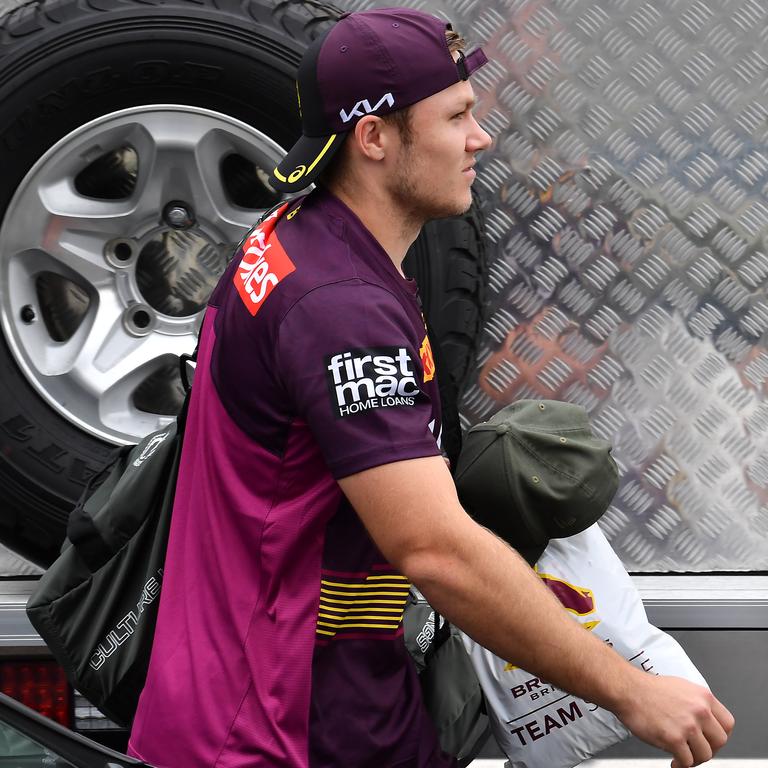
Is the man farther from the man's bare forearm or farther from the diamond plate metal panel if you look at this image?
the diamond plate metal panel

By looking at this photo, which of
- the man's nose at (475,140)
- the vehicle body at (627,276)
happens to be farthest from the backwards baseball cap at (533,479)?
the vehicle body at (627,276)

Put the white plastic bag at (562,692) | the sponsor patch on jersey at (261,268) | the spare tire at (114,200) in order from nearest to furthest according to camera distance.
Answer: the sponsor patch on jersey at (261,268), the white plastic bag at (562,692), the spare tire at (114,200)

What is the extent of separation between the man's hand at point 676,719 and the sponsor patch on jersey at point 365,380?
19.2 inches

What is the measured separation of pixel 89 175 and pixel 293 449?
1439 millimetres

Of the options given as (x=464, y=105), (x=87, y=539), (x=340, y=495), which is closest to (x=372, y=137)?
(x=464, y=105)

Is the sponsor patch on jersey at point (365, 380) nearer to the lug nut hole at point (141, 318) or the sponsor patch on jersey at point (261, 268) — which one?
the sponsor patch on jersey at point (261, 268)

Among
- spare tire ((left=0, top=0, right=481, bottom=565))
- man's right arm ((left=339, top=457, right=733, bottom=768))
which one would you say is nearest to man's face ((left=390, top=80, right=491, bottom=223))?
man's right arm ((left=339, top=457, right=733, bottom=768))

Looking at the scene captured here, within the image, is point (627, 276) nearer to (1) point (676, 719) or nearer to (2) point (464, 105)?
(2) point (464, 105)

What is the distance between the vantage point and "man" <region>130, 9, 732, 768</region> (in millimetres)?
1501

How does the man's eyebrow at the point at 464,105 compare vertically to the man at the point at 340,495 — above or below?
above

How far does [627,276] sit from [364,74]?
1.32m

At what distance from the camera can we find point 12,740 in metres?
1.70

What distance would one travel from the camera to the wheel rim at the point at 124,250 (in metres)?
2.66

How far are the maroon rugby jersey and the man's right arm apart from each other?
5 cm
